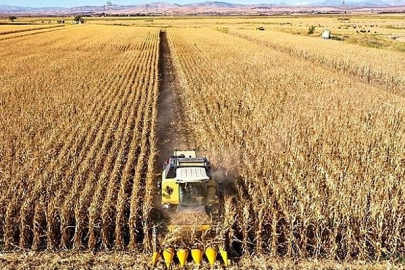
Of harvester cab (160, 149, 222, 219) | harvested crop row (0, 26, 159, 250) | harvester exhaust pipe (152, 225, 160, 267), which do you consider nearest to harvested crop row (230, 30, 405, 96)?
harvested crop row (0, 26, 159, 250)

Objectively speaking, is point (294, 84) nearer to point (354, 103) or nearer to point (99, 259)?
point (354, 103)

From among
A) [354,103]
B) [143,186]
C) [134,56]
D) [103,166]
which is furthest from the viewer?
[134,56]

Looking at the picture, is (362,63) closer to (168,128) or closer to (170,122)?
(170,122)

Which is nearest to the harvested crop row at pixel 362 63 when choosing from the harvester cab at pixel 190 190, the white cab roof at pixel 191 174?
the harvester cab at pixel 190 190

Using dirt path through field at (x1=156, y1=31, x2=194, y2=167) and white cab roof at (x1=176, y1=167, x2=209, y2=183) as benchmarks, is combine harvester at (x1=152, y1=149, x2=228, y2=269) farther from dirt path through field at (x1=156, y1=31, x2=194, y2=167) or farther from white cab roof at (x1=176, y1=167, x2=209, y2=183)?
dirt path through field at (x1=156, y1=31, x2=194, y2=167)

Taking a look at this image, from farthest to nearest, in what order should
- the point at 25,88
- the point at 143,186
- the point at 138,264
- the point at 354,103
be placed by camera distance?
the point at 25,88
the point at 354,103
the point at 143,186
the point at 138,264

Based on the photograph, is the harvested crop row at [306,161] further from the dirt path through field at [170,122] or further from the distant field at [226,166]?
the dirt path through field at [170,122]

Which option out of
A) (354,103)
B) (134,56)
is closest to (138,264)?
(354,103)
